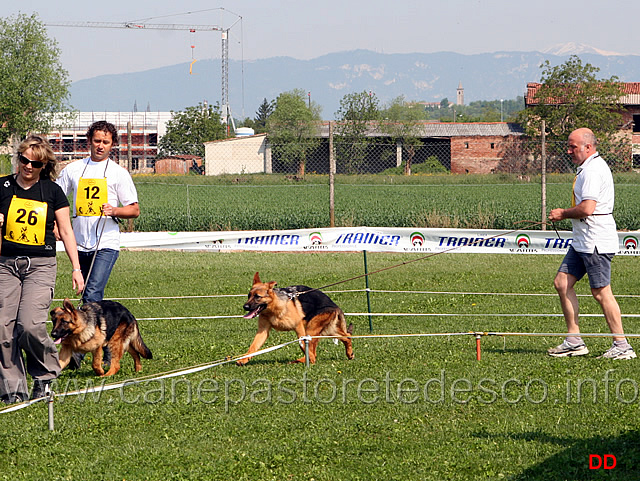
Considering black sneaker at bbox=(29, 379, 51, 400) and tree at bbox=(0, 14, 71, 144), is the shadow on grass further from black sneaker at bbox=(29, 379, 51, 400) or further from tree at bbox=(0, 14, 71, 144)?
tree at bbox=(0, 14, 71, 144)

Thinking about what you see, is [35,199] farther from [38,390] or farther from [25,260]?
[38,390]

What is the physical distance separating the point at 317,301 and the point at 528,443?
3.23 m

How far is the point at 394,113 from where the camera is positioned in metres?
84.5

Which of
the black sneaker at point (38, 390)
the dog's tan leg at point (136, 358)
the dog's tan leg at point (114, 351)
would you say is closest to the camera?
the black sneaker at point (38, 390)

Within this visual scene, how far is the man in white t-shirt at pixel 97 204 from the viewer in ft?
24.0

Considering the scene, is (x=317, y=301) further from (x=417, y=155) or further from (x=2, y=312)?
(x=417, y=155)

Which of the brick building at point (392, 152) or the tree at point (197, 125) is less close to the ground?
the tree at point (197, 125)

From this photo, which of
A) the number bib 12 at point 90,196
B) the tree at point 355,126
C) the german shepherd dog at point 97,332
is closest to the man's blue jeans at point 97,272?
the german shepherd dog at point 97,332

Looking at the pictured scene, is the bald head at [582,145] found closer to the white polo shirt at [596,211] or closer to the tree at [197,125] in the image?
the white polo shirt at [596,211]

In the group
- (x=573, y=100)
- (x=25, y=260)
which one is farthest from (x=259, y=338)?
(x=573, y=100)

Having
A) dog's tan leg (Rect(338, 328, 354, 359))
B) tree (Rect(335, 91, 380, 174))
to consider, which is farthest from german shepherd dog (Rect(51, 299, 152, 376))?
tree (Rect(335, 91, 380, 174))

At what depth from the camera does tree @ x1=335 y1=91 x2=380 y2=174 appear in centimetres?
2619

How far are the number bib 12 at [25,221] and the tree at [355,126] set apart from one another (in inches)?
749

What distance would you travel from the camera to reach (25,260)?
610cm
